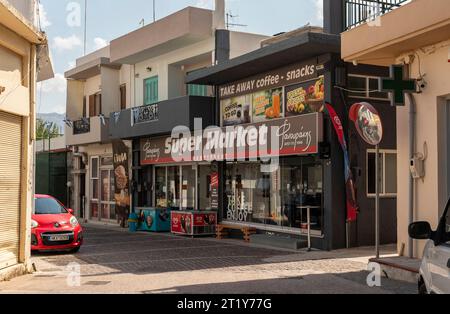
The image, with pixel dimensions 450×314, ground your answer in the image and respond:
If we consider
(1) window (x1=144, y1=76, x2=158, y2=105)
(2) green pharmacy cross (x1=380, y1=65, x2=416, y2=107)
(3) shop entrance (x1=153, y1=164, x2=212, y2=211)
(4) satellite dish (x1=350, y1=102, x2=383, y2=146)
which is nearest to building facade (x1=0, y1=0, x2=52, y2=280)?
(4) satellite dish (x1=350, y1=102, x2=383, y2=146)

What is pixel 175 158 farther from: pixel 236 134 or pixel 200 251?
pixel 200 251

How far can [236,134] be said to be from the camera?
725 inches

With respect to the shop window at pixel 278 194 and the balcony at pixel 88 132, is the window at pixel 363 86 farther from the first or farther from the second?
the balcony at pixel 88 132

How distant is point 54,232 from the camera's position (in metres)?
15.1

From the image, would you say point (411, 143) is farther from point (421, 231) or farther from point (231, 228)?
point (231, 228)

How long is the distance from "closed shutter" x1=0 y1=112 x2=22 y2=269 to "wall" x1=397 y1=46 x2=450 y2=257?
289 inches

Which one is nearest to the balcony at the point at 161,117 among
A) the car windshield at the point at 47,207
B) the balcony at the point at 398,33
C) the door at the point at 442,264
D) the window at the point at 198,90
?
the window at the point at 198,90

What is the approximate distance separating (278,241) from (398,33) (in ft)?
23.8

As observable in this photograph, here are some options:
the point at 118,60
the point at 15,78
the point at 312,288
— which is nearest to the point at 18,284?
the point at 15,78

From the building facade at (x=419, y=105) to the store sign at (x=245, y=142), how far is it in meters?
3.81

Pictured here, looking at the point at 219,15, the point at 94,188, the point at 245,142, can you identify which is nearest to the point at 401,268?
the point at 245,142

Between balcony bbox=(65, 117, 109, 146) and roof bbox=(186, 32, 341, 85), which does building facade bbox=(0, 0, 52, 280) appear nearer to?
roof bbox=(186, 32, 341, 85)

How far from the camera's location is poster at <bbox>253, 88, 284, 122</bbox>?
57.5 ft

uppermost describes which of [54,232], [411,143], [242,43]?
[242,43]
